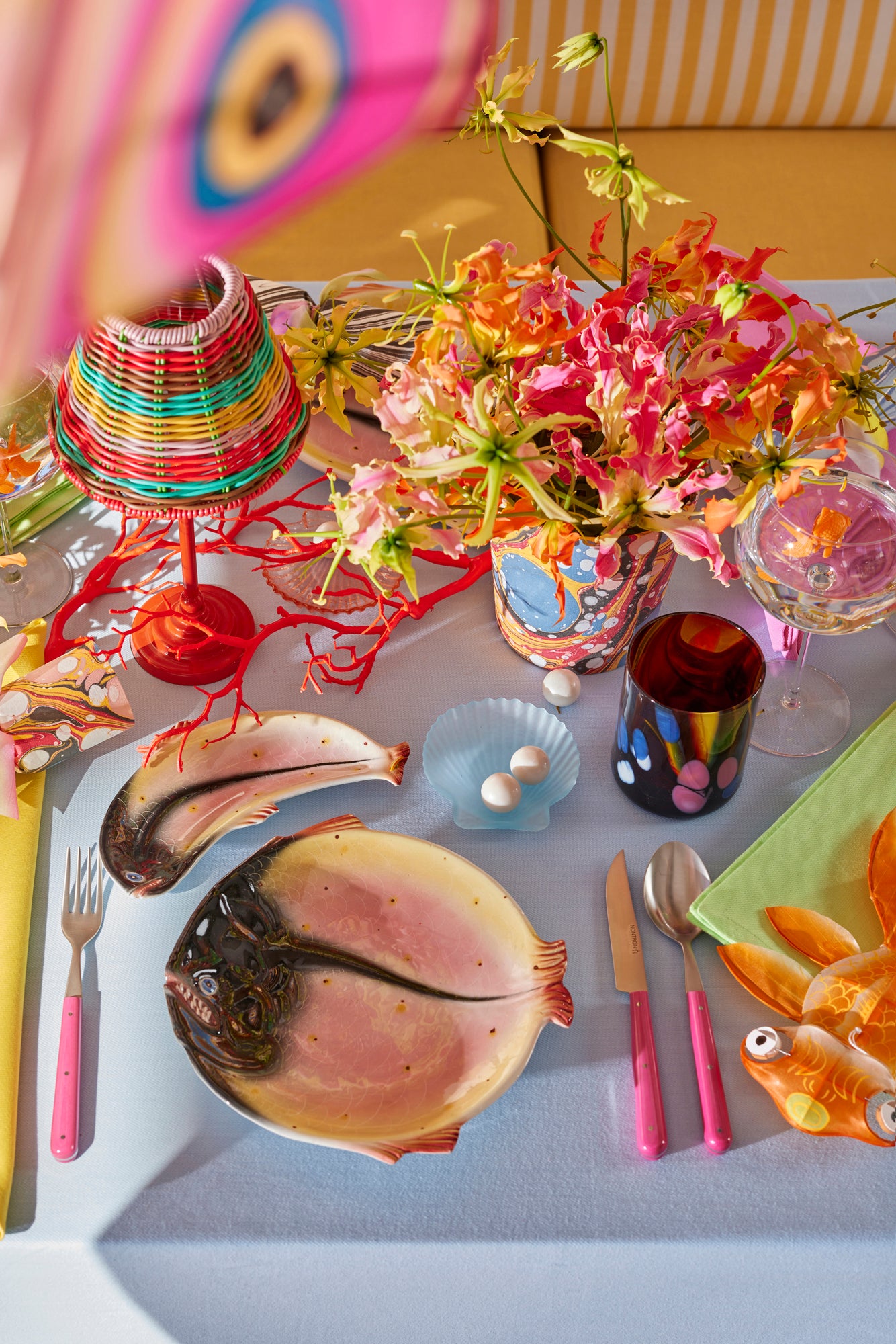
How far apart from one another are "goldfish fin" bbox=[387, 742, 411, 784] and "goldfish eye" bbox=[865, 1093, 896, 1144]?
0.37 metres

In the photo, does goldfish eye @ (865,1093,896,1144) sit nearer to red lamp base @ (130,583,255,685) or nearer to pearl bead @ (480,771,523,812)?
pearl bead @ (480,771,523,812)

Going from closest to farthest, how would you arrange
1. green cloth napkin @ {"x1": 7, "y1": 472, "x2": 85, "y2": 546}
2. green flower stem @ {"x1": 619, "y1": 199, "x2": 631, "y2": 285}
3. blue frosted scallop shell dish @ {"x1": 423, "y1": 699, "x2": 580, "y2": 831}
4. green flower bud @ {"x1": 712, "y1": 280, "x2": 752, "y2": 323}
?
green flower bud @ {"x1": 712, "y1": 280, "x2": 752, "y2": 323} → green flower stem @ {"x1": 619, "y1": 199, "x2": 631, "y2": 285} → blue frosted scallop shell dish @ {"x1": 423, "y1": 699, "x2": 580, "y2": 831} → green cloth napkin @ {"x1": 7, "y1": 472, "x2": 85, "y2": 546}

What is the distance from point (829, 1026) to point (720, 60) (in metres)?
1.92

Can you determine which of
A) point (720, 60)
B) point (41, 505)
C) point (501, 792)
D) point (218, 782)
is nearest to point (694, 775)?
point (501, 792)

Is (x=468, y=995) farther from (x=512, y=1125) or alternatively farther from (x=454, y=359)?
(x=454, y=359)

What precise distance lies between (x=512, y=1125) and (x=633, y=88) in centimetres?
195

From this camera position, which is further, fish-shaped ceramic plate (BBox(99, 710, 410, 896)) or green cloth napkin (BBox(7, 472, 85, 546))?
green cloth napkin (BBox(7, 472, 85, 546))

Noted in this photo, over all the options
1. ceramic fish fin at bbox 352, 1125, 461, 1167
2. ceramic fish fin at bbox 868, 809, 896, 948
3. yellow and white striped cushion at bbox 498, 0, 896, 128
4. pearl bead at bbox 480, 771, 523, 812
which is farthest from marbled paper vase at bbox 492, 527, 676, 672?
yellow and white striped cushion at bbox 498, 0, 896, 128

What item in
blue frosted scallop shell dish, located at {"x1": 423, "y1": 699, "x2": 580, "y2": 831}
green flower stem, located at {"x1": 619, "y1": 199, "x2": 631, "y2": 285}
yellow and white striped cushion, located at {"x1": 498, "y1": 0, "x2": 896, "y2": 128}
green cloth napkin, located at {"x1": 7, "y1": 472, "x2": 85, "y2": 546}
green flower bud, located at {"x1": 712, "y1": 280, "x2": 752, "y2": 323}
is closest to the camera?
green flower bud, located at {"x1": 712, "y1": 280, "x2": 752, "y2": 323}

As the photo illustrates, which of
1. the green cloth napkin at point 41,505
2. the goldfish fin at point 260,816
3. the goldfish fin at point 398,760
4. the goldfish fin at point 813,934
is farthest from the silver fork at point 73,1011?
the goldfish fin at point 813,934

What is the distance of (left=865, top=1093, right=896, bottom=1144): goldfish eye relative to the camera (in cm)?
67

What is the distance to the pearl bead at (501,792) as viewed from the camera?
2.65 feet

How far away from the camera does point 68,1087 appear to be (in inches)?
26.8

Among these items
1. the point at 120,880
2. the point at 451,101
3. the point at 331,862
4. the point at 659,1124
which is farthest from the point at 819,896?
the point at 451,101
